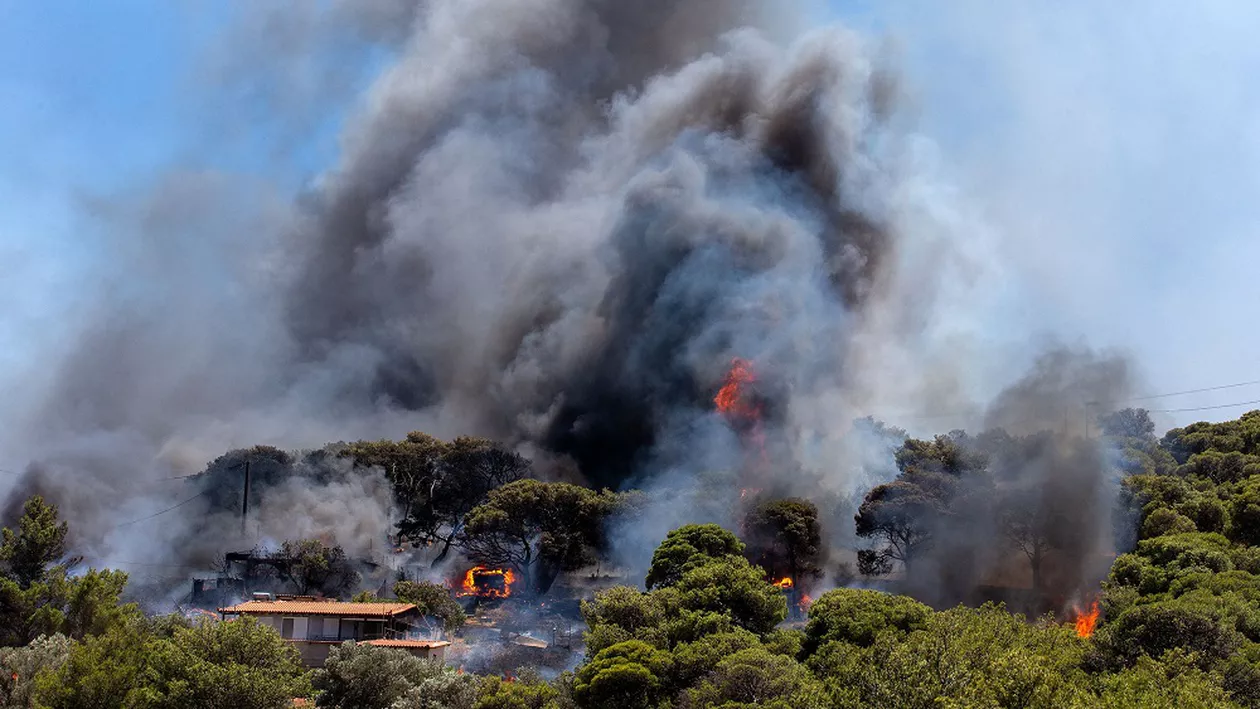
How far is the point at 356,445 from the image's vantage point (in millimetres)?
94750

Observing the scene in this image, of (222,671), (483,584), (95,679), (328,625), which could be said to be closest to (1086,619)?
(483,584)

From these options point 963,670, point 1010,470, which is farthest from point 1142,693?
point 1010,470

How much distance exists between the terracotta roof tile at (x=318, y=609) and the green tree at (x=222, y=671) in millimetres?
11936

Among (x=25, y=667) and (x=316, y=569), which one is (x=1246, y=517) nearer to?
(x=316, y=569)

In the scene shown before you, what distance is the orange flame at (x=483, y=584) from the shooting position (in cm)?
7862

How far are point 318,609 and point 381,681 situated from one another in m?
12.1

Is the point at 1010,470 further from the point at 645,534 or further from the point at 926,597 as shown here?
the point at 645,534

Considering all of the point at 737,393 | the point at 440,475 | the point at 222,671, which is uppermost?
the point at 737,393

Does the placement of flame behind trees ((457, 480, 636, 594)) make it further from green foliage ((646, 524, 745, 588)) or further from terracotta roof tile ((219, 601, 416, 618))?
terracotta roof tile ((219, 601, 416, 618))

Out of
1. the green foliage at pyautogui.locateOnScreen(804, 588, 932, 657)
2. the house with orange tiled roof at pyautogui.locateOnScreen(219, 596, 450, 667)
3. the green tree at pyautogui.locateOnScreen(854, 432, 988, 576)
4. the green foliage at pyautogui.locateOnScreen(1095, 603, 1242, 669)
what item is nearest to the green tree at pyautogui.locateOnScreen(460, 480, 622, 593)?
the green tree at pyautogui.locateOnScreen(854, 432, 988, 576)

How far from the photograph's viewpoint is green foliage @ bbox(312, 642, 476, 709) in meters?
40.2

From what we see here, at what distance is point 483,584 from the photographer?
8012 cm

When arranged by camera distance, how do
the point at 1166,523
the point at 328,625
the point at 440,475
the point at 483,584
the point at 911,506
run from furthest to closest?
the point at 440,475, the point at 483,584, the point at 911,506, the point at 1166,523, the point at 328,625

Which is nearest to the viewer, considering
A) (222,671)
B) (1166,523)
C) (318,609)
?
(222,671)
